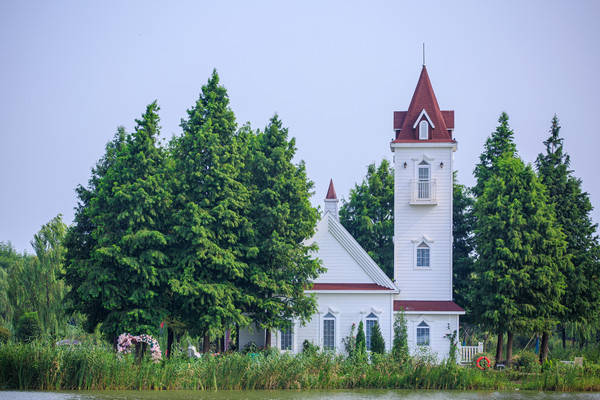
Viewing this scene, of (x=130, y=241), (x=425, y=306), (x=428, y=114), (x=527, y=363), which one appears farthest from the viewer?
(x=428, y=114)

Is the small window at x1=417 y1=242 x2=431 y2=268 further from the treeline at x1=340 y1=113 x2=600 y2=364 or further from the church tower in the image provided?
the treeline at x1=340 y1=113 x2=600 y2=364

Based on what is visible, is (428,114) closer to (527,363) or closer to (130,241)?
(527,363)

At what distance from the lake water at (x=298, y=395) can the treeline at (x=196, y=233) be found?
6397 millimetres

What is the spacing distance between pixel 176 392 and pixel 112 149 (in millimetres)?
14496

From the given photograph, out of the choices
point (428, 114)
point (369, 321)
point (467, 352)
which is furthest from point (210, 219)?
point (467, 352)

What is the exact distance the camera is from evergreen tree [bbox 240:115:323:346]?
31938mm

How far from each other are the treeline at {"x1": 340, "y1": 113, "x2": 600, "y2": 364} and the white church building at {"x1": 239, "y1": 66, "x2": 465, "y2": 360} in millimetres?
1826

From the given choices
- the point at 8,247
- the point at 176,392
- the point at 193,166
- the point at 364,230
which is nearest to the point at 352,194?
the point at 364,230

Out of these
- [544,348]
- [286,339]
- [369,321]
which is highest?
[369,321]

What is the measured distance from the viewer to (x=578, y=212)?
37.2 metres

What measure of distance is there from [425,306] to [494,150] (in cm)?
1068

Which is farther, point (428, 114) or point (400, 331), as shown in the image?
point (428, 114)

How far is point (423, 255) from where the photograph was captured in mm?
36219

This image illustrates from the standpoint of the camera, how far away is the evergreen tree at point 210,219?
29.9m
